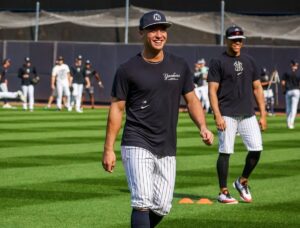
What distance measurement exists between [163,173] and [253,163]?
201 inches

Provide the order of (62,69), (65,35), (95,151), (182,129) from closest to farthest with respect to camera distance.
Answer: (95,151), (182,129), (62,69), (65,35)

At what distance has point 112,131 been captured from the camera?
31.1 feet

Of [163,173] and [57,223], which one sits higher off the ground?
[163,173]

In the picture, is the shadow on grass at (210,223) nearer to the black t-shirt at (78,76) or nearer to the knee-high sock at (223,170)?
the knee-high sock at (223,170)

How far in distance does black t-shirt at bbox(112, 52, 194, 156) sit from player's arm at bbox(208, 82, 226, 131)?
432 cm

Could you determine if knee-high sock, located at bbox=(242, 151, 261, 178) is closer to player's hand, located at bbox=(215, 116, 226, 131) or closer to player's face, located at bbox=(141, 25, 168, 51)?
player's hand, located at bbox=(215, 116, 226, 131)

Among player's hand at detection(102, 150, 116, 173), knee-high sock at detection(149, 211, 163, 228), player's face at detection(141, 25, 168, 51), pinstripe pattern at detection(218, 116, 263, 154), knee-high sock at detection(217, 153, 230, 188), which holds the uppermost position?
player's face at detection(141, 25, 168, 51)

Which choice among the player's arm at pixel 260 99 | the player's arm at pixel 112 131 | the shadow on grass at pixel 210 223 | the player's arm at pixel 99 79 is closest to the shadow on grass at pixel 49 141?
the player's arm at pixel 260 99

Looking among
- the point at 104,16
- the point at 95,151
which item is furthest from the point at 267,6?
the point at 95,151

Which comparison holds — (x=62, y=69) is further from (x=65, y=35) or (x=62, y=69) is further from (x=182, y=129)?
(x=182, y=129)

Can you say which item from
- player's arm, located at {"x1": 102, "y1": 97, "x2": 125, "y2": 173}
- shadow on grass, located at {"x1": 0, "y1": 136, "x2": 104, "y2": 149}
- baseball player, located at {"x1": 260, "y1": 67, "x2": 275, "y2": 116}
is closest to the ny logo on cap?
player's arm, located at {"x1": 102, "y1": 97, "x2": 125, "y2": 173}

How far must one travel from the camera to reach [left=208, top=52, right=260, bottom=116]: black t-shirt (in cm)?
1432

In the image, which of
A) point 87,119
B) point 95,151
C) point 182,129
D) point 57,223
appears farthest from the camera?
point 87,119

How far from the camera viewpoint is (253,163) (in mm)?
14523
